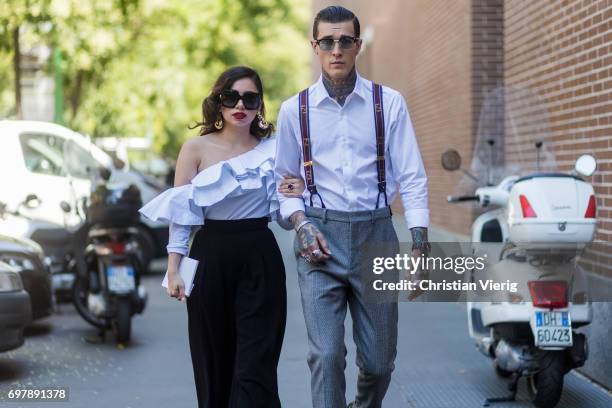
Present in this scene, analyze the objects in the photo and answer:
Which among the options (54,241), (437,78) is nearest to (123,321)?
(54,241)

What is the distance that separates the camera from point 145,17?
74.9ft

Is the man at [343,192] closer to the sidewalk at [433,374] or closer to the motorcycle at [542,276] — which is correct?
the motorcycle at [542,276]

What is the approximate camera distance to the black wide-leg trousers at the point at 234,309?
16.0ft

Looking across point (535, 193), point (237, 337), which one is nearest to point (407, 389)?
point (535, 193)

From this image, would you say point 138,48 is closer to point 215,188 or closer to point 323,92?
point 215,188

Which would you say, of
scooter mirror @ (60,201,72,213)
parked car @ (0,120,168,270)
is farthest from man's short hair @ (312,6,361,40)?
parked car @ (0,120,168,270)

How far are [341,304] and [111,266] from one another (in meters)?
4.64

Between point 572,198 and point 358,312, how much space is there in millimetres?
1541

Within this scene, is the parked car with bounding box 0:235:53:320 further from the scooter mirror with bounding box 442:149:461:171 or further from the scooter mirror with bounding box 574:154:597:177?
the scooter mirror with bounding box 574:154:597:177

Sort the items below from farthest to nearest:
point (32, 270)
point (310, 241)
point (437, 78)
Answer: point (437, 78), point (32, 270), point (310, 241)

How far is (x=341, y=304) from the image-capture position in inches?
185

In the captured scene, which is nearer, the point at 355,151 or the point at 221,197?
the point at 355,151

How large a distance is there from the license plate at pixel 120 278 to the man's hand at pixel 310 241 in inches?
179

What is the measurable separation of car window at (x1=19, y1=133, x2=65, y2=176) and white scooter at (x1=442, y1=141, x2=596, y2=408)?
653 cm
